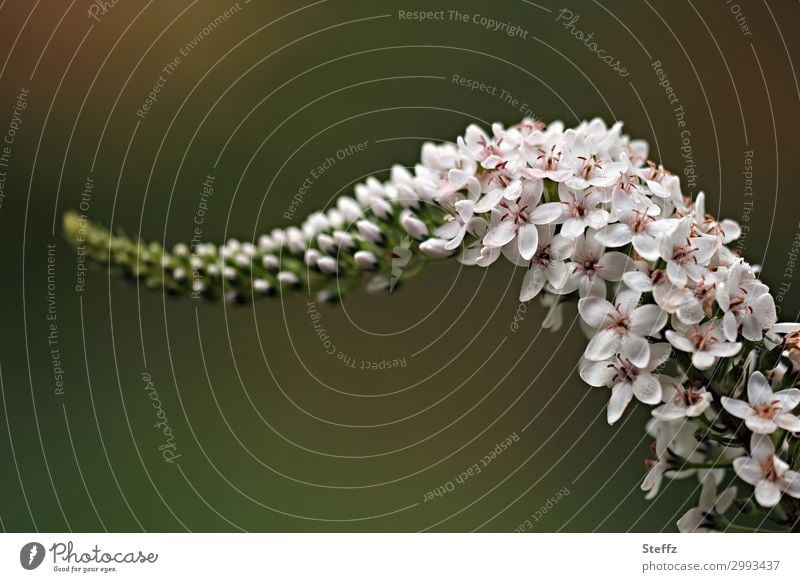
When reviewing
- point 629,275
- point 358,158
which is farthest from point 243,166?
point 629,275

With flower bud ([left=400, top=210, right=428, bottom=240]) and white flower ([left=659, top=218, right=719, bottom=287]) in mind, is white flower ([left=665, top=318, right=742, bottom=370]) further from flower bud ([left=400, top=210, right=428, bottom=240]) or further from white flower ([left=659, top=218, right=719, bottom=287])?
flower bud ([left=400, top=210, right=428, bottom=240])

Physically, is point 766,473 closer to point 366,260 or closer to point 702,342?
point 702,342

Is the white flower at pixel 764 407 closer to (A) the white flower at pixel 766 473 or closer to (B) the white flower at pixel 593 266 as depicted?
(A) the white flower at pixel 766 473

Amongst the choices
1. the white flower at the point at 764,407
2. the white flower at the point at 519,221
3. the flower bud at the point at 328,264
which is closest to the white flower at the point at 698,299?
the white flower at the point at 764,407

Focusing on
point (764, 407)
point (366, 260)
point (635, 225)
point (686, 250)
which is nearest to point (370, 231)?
point (366, 260)
